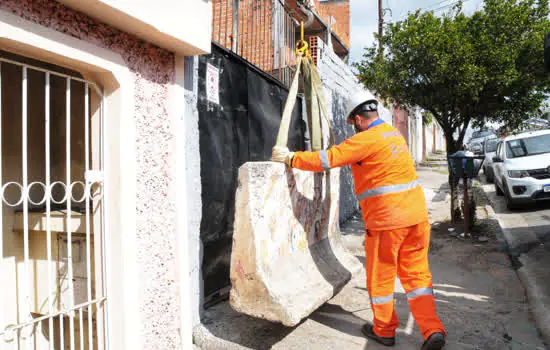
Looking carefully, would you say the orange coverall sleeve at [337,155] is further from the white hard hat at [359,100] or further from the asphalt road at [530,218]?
the asphalt road at [530,218]

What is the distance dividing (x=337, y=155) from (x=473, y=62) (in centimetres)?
485

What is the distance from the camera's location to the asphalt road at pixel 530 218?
23.6 feet

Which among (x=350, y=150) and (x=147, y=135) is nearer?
(x=147, y=135)

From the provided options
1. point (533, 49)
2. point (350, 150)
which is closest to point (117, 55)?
point (350, 150)

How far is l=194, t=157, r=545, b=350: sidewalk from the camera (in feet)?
10.6

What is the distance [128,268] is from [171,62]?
1.51 metres

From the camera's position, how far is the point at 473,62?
21.8 feet

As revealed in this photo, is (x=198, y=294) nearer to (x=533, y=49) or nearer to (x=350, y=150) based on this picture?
(x=350, y=150)

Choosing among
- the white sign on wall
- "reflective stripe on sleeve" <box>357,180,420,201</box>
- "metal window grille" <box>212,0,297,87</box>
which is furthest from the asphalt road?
the white sign on wall

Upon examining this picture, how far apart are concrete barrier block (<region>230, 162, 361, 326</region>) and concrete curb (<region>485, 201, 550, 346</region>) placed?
1754 millimetres

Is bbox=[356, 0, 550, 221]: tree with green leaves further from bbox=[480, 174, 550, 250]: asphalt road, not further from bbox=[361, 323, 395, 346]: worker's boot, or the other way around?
bbox=[361, 323, 395, 346]: worker's boot

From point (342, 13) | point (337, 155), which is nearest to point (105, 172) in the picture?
point (337, 155)

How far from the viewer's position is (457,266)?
5457mm

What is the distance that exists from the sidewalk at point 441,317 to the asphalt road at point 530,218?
2155 mm
